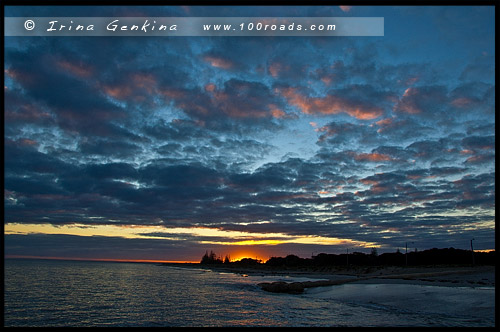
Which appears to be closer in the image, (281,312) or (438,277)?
(281,312)

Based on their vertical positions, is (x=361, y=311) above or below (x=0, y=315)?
below

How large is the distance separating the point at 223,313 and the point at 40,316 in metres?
17.7

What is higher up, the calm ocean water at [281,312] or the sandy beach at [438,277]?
the calm ocean water at [281,312]

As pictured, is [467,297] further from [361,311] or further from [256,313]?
[256,313]

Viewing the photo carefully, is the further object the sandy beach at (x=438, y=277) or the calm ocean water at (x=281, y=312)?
Answer: the sandy beach at (x=438, y=277)

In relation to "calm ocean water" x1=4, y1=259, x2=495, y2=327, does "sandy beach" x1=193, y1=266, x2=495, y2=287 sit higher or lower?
lower

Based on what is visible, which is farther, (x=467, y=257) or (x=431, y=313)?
(x=467, y=257)

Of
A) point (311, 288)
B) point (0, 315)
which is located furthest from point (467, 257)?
point (0, 315)

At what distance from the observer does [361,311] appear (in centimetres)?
3228

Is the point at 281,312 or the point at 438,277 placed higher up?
the point at 281,312

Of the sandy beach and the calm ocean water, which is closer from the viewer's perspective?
the calm ocean water
